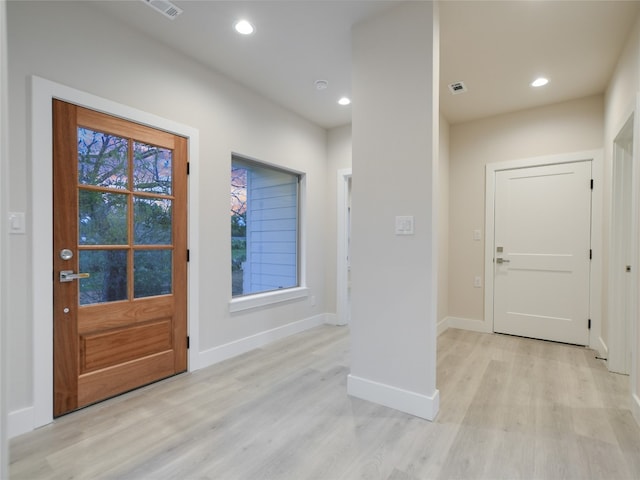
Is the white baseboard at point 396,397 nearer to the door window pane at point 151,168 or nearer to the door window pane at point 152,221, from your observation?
the door window pane at point 152,221

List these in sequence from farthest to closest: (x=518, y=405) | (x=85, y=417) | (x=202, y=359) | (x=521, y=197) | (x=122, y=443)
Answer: (x=521, y=197), (x=202, y=359), (x=518, y=405), (x=85, y=417), (x=122, y=443)

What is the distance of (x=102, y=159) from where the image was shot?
2.20 metres

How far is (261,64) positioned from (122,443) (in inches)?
117

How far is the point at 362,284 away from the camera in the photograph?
2291 millimetres

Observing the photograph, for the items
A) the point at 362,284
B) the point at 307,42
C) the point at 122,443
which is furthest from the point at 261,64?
the point at 122,443

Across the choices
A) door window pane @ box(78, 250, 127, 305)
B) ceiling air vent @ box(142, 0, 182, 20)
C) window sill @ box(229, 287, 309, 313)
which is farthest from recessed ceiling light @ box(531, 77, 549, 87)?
door window pane @ box(78, 250, 127, 305)

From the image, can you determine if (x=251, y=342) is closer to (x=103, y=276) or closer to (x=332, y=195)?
(x=103, y=276)

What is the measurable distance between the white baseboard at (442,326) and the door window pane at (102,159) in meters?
3.60

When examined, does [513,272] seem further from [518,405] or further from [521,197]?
[518,405]

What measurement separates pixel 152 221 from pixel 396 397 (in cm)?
223

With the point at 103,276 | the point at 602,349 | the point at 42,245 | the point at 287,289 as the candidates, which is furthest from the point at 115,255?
the point at 602,349

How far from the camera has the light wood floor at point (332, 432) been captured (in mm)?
1562

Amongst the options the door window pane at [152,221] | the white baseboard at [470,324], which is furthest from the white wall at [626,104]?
the door window pane at [152,221]

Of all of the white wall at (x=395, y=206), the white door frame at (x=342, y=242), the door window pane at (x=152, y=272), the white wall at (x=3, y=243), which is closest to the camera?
the white wall at (x=3, y=243)
